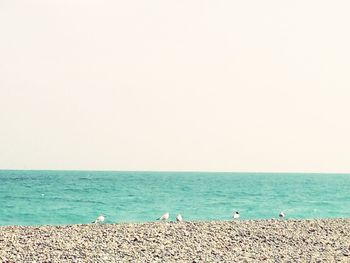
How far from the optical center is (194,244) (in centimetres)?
1891

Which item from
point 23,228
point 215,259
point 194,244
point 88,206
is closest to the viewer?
point 215,259

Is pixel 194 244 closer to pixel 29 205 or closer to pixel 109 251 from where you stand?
pixel 109 251

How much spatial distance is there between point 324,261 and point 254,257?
1.96m

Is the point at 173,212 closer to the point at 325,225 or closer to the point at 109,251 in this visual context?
the point at 325,225

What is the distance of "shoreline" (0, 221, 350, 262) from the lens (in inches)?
675

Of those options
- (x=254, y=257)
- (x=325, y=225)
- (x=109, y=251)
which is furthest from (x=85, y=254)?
(x=325, y=225)

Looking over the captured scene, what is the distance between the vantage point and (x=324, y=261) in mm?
16922

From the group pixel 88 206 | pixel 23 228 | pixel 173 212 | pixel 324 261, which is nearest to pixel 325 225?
pixel 324 261

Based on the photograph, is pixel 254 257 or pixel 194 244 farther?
pixel 194 244

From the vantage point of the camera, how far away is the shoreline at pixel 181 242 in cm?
1716

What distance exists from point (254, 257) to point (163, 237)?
3746 millimetres

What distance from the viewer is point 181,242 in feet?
62.8

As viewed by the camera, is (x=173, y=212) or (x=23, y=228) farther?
(x=173, y=212)

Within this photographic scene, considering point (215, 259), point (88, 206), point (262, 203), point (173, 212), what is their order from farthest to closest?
point (262, 203)
point (88, 206)
point (173, 212)
point (215, 259)
